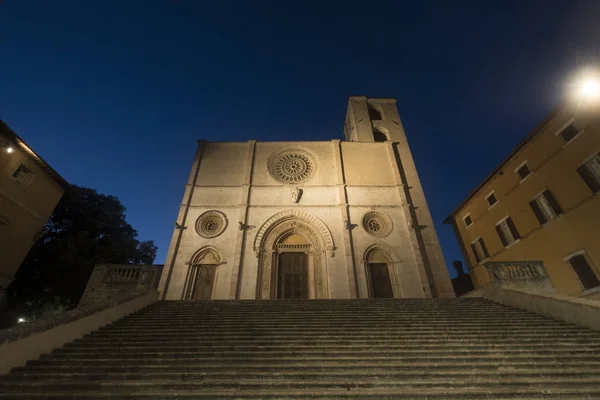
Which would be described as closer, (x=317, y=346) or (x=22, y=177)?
(x=317, y=346)

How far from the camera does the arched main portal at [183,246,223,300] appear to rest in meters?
Answer: 11.5

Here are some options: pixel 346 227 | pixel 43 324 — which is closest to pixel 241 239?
pixel 346 227

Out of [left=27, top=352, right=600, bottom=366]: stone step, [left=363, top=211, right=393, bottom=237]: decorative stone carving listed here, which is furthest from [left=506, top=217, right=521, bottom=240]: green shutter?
[left=27, top=352, right=600, bottom=366]: stone step

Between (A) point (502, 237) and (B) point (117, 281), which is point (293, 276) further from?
(A) point (502, 237)

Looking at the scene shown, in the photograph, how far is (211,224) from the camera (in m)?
13.4

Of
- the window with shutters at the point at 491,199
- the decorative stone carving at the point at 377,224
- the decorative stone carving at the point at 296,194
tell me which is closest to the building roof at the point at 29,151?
the decorative stone carving at the point at 296,194

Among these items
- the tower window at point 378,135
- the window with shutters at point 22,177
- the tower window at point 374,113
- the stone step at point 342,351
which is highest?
the tower window at point 374,113

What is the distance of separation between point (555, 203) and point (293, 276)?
44.8ft

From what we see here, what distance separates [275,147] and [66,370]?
14.5 m

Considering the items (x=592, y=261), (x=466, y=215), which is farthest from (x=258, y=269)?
(x=466, y=215)

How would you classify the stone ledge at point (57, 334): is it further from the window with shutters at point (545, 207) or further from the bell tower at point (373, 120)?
the window with shutters at point (545, 207)

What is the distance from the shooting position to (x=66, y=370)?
12.6 feet

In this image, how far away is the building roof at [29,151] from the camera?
11.0 meters

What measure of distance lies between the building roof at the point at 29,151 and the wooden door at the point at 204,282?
9850 millimetres
